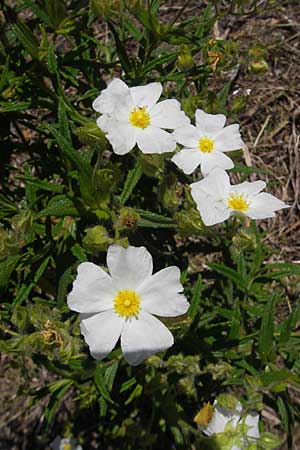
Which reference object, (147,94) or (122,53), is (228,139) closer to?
(147,94)

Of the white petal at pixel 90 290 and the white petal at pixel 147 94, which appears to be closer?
the white petal at pixel 90 290

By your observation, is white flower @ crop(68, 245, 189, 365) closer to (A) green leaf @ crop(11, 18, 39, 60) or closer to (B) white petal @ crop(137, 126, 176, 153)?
(B) white petal @ crop(137, 126, 176, 153)

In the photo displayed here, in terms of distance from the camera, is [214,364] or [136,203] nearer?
[214,364]

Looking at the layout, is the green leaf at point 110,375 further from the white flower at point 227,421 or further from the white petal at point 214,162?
the white petal at point 214,162

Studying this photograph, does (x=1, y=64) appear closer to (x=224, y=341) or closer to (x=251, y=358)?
(x=224, y=341)

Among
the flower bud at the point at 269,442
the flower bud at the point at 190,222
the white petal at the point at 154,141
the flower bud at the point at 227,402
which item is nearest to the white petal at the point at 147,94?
the white petal at the point at 154,141

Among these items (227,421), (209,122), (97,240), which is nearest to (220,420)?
(227,421)

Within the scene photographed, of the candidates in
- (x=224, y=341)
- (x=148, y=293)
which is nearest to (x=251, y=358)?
(x=224, y=341)
